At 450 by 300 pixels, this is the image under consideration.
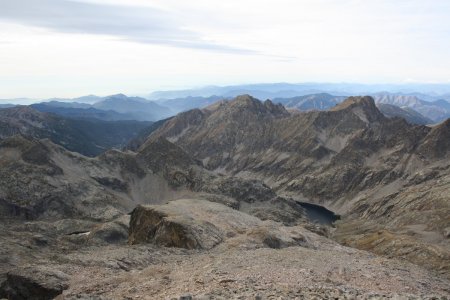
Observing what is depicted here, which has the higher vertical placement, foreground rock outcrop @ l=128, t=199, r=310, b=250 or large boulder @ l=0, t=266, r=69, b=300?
large boulder @ l=0, t=266, r=69, b=300

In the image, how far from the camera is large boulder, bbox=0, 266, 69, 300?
36.1m

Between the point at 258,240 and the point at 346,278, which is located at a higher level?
the point at 346,278

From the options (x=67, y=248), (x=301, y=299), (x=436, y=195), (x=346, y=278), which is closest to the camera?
(x=301, y=299)

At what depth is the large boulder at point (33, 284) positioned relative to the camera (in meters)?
36.1

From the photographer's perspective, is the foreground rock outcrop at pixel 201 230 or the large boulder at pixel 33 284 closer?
the large boulder at pixel 33 284

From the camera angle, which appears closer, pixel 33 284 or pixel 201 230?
pixel 33 284

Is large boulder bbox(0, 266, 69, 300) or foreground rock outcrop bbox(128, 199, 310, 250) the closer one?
large boulder bbox(0, 266, 69, 300)

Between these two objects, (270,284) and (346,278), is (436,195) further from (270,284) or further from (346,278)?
(270,284)

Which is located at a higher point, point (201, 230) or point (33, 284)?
point (33, 284)

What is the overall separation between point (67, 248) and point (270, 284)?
33.6m

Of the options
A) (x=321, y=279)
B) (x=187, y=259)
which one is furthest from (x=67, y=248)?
(x=321, y=279)

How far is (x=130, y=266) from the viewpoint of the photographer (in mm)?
47719

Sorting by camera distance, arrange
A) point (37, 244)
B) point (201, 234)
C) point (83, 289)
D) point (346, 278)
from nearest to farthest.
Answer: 1. point (83, 289)
2. point (346, 278)
3. point (37, 244)
4. point (201, 234)

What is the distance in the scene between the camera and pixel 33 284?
36.3 meters
